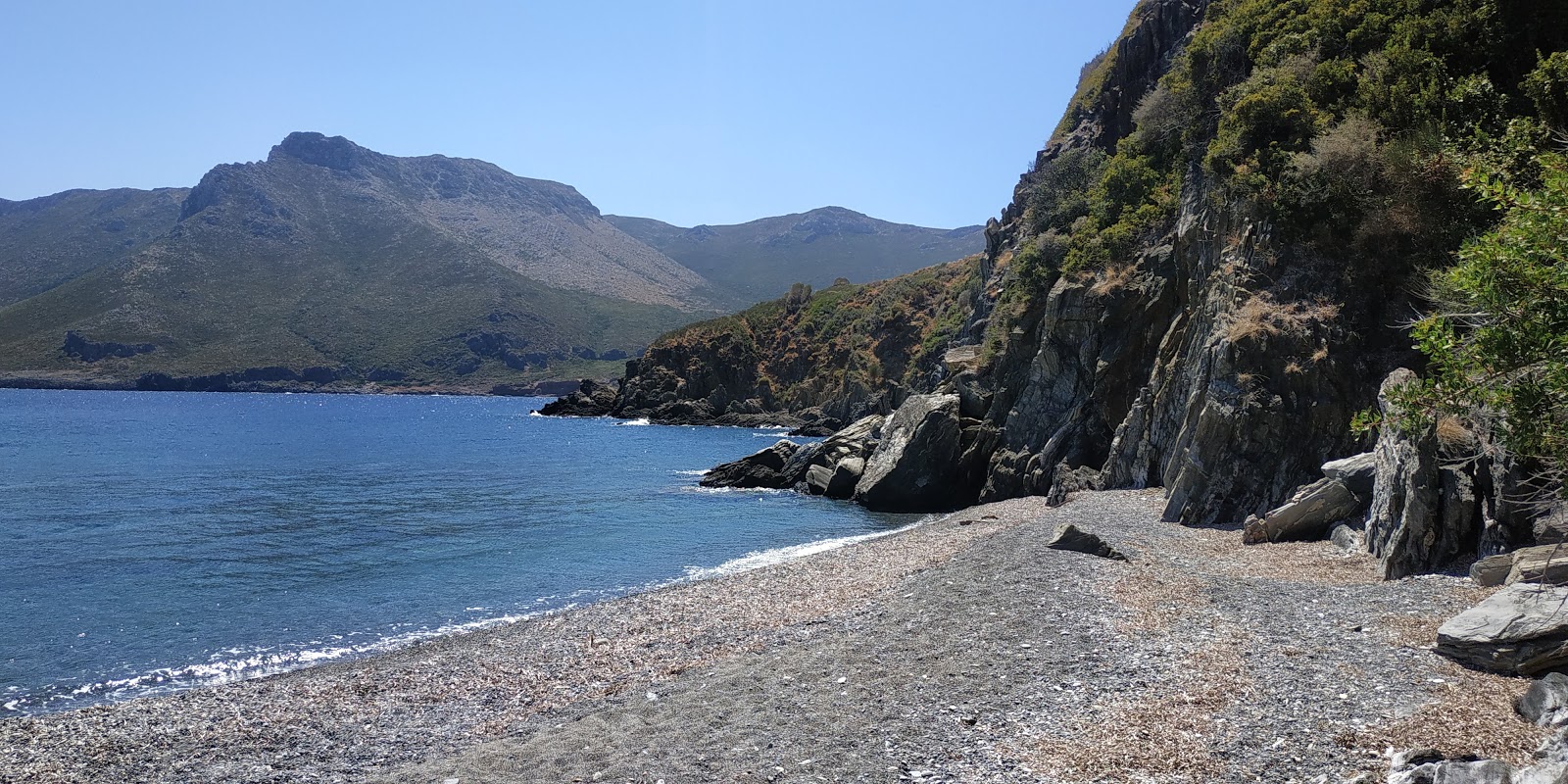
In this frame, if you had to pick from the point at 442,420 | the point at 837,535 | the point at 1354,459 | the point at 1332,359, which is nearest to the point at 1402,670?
the point at 1354,459

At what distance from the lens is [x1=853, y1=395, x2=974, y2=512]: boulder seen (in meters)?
39.7

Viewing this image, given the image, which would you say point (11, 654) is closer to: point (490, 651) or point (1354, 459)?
point (490, 651)

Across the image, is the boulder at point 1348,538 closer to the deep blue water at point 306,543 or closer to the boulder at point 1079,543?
the boulder at point 1079,543

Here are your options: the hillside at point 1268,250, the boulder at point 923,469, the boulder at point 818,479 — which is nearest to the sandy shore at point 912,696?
the hillside at point 1268,250

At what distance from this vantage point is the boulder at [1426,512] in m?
14.5

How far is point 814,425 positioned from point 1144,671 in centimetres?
8447

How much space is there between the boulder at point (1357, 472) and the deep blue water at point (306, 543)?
1630 centimetres

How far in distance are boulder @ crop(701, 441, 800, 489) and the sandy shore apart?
28364 millimetres

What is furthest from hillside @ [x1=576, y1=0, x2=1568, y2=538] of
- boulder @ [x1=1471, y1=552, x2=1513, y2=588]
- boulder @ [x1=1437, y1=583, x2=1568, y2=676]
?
boulder @ [x1=1437, y1=583, x2=1568, y2=676]

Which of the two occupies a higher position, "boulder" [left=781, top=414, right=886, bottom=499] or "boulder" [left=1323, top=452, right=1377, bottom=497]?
"boulder" [left=1323, top=452, right=1377, bottom=497]

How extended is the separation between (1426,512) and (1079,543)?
7042 mm

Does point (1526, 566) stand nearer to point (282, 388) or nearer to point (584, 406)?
point (584, 406)

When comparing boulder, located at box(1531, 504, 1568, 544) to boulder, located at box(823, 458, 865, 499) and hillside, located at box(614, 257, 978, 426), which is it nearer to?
boulder, located at box(823, 458, 865, 499)

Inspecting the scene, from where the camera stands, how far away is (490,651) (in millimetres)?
17516
